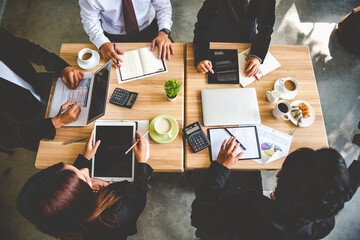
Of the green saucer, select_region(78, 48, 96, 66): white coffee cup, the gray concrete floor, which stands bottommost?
the gray concrete floor

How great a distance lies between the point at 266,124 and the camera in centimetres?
130

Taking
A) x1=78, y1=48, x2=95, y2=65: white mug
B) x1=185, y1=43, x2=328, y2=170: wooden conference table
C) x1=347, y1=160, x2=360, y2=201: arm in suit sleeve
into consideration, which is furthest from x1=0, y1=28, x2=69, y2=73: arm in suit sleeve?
x1=347, y1=160, x2=360, y2=201: arm in suit sleeve

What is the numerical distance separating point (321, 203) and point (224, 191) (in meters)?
0.62

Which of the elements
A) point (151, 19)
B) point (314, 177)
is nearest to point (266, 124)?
point (314, 177)

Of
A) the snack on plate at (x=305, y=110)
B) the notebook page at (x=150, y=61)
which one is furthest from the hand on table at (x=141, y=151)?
the snack on plate at (x=305, y=110)

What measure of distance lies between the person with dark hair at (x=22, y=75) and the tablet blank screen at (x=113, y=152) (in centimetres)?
43

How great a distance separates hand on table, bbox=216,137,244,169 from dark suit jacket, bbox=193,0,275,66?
0.62 meters

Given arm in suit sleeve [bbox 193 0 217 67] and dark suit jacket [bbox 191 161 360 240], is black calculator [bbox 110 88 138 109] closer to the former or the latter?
arm in suit sleeve [bbox 193 0 217 67]

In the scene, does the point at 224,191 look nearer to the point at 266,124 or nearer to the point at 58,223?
the point at 266,124

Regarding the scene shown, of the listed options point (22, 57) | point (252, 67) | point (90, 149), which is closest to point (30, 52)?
point (22, 57)

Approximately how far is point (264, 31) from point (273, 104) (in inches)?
22.3

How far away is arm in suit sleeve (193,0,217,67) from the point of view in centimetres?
141

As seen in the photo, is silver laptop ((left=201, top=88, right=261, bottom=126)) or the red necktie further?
the red necktie

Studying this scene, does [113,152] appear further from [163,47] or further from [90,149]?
[163,47]
